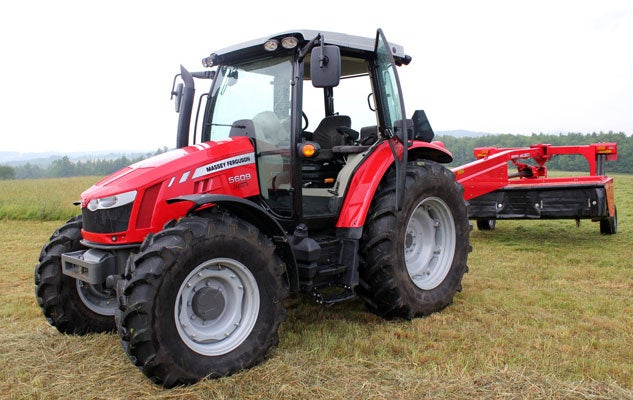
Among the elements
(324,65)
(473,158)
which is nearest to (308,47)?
(324,65)

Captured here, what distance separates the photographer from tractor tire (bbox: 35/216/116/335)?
3908 millimetres

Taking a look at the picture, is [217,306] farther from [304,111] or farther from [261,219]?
[304,111]

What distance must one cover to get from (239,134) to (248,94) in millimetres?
380

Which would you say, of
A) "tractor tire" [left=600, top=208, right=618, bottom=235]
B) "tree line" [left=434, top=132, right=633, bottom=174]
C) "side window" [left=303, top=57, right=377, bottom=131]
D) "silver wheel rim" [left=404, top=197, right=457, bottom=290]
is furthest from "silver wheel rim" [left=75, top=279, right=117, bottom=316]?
"tree line" [left=434, top=132, right=633, bottom=174]

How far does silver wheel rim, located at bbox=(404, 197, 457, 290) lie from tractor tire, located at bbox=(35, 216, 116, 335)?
2496mm

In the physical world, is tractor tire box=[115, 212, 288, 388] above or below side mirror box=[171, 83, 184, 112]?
below

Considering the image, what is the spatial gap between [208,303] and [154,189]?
789 mm

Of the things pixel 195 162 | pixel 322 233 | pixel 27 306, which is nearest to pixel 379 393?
pixel 322 233

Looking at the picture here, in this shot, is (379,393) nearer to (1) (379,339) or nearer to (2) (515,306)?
(1) (379,339)

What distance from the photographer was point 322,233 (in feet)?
14.2

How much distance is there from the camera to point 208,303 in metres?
3.38

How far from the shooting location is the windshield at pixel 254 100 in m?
4.07

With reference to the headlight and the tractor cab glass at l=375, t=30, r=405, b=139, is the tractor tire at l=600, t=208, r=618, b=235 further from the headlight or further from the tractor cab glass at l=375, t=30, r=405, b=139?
the headlight

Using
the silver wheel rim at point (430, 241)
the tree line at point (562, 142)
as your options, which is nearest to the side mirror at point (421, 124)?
the silver wheel rim at point (430, 241)
